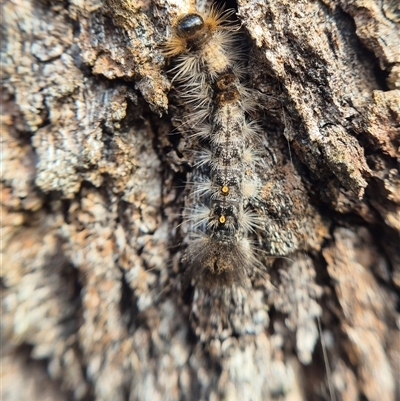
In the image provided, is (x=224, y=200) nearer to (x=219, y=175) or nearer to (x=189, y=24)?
(x=219, y=175)

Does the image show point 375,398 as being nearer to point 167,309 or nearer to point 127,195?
point 167,309

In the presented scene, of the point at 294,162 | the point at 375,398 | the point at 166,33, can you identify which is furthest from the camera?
the point at 294,162

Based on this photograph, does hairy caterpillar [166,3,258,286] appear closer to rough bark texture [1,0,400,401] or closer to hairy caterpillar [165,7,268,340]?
hairy caterpillar [165,7,268,340]

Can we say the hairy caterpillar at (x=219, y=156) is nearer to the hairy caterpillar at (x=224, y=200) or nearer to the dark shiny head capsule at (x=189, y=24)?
the hairy caterpillar at (x=224, y=200)

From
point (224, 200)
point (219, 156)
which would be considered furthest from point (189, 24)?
point (224, 200)

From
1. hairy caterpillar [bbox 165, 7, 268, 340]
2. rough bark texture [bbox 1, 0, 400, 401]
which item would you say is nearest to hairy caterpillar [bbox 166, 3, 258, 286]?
hairy caterpillar [bbox 165, 7, 268, 340]

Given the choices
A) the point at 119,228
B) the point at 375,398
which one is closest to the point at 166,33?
the point at 119,228
